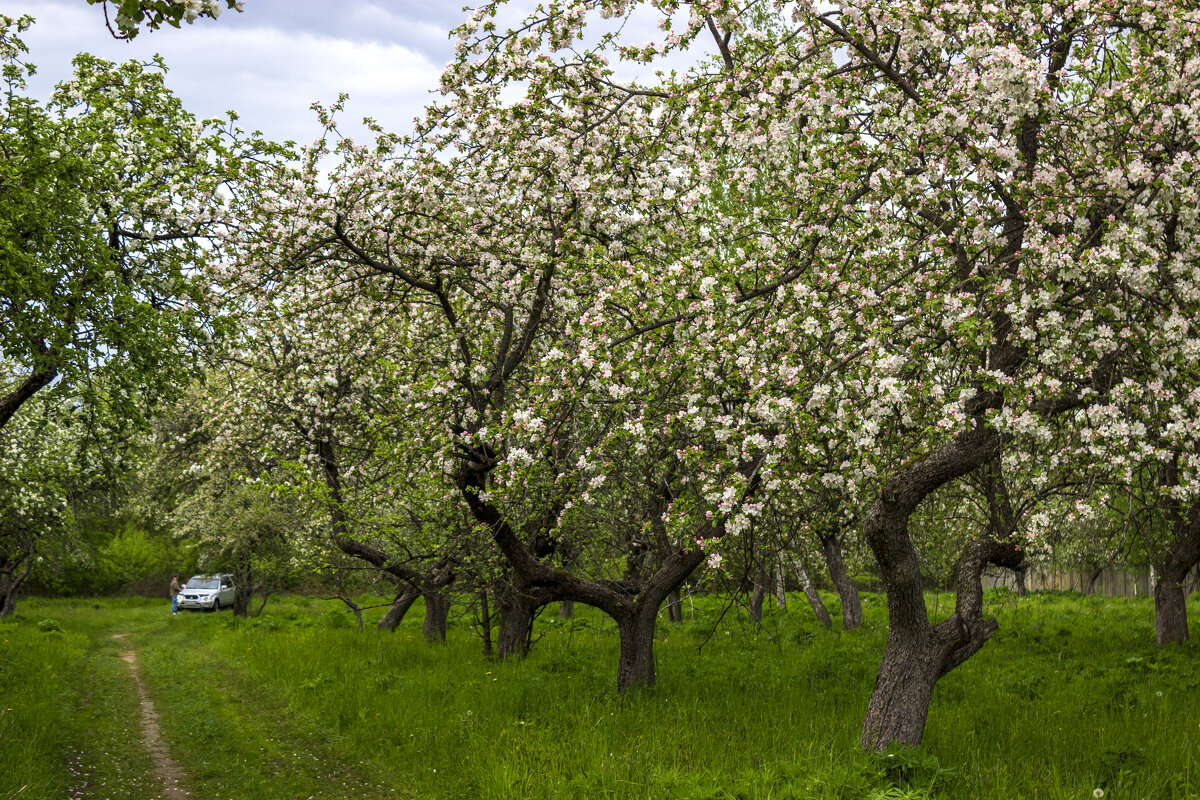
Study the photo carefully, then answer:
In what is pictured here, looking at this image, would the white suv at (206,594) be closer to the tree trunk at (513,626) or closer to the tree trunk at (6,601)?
the tree trunk at (6,601)

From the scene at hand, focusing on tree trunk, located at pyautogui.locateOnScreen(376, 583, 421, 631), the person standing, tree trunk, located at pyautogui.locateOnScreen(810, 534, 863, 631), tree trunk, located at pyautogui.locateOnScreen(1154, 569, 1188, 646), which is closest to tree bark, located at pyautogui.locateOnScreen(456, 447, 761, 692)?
tree trunk, located at pyautogui.locateOnScreen(376, 583, 421, 631)

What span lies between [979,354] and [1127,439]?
1.51 m

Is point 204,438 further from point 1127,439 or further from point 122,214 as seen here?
point 1127,439

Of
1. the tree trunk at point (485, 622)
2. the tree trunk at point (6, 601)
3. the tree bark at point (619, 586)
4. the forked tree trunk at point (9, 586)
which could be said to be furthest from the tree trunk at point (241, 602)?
the tree bark at point (619, 586)

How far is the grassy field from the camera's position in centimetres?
820

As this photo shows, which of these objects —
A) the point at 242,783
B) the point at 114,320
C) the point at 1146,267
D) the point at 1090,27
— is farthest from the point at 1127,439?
the point at 114,320

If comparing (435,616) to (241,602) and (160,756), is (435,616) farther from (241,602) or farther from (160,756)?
(241,602)

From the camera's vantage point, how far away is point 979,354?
7852 mm

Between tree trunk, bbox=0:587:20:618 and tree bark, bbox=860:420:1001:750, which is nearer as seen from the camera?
tree bark, bbox=860:420:1001:750

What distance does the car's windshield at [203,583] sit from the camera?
4094 cm

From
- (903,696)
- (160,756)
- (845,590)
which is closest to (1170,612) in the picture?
(845,590)

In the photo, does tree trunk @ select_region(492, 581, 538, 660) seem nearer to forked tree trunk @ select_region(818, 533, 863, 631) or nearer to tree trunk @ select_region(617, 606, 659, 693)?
tree trunk @ select_region(617, 606, 659, 693)

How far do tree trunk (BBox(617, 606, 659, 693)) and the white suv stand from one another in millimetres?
31054

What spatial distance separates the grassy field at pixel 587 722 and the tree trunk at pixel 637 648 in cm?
35
